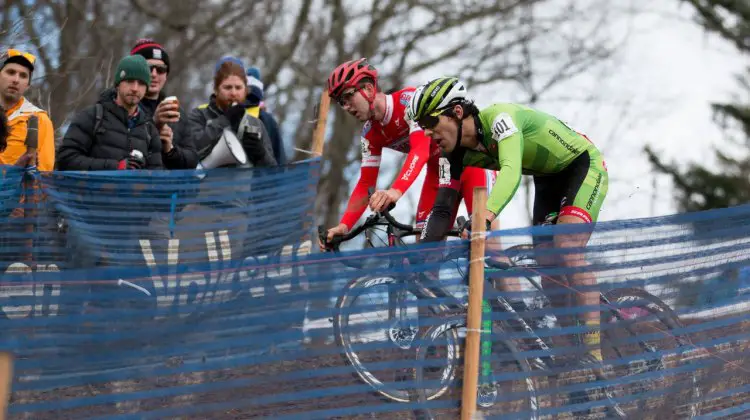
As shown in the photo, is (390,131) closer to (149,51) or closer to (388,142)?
(388,142)

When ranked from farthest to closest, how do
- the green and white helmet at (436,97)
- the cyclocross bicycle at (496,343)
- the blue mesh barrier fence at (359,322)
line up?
the green and white helmet at (436,97) → the cyclocross bicycle at (496,343) → the blue mesh barrier fence at (359,322)

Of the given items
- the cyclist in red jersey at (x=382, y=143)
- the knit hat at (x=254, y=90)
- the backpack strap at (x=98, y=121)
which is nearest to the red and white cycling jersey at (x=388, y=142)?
the cyclist in red jersey at (x=382, y=143)

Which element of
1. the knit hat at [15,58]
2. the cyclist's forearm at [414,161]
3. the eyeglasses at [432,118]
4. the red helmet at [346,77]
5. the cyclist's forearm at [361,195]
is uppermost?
the knit hat at [15,58]

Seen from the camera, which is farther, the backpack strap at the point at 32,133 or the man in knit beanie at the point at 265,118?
the man in knit beanie at the point at 265,118

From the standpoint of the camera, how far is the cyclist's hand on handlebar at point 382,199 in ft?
22.6

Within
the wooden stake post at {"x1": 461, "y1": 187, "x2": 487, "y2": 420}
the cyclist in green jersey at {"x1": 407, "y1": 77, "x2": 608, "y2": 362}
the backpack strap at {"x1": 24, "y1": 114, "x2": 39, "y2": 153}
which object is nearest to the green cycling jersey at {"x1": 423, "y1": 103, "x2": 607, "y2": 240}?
the cyclist in green jersey at {"x1": 407, "y1": 77, "x2": 608, "y2": 362}

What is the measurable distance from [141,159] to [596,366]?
12.3 ft

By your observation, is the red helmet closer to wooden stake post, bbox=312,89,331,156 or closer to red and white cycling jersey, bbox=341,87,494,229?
red and white cycling jersey, bbox=341,87,494,229

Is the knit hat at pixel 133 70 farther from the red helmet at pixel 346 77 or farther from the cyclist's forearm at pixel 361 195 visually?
the cyclist's forearm at pixel 361 195

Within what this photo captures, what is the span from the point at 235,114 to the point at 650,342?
13.2 ft

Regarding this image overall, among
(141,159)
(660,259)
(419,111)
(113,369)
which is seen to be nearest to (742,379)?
(660,259)

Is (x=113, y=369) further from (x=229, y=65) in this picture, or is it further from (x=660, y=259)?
(x=229, y=65)

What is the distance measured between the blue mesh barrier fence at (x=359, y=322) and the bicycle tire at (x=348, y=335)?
0.03 feet

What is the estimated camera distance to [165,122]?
8.45 m
